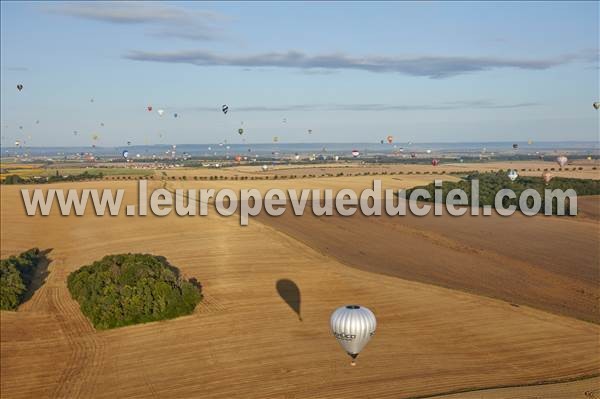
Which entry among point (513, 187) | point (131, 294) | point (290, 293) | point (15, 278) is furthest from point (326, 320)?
point (513, 187)

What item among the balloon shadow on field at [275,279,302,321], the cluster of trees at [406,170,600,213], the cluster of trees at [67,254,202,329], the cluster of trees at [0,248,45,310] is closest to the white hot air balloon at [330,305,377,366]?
the balloon shadow on field at [275,279,302,321]

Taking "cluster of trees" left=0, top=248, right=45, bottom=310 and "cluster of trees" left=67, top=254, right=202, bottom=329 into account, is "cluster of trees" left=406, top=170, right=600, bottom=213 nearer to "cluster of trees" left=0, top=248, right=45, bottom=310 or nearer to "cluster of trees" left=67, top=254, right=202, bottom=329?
"cluster of trees" left=67, top=254, right=202, bottom=329

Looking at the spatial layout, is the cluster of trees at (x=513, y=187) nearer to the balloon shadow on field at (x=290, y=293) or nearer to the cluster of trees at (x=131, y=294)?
the balloon shadow on field at (x=290, y=293)

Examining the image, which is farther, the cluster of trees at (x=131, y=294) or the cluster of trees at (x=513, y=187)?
the cluster of trees at (x=513, y=187)

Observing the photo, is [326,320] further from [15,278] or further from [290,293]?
[15,278]

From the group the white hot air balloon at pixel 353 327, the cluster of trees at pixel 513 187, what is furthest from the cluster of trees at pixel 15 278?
the cluster of trees at pixel 513 187

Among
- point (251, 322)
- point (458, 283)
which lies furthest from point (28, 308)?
point (458, 283)
